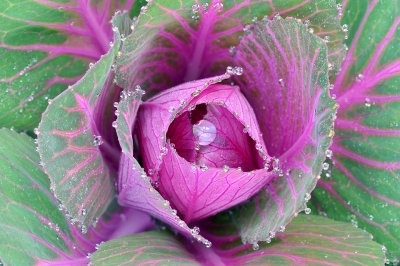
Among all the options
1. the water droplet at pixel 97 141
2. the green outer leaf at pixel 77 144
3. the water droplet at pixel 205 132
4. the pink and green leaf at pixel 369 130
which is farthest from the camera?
the pink and green leaf at pixel 369 130

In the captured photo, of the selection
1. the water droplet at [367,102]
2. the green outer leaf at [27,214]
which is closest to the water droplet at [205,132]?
the green outer leaf at [27,214]

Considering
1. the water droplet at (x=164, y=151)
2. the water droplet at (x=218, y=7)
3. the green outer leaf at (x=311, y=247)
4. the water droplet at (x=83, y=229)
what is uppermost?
the water droplet at (x=218, y=7)

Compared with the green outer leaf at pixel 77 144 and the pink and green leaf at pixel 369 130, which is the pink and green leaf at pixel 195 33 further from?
the pink and green leaf at pixel 369 130

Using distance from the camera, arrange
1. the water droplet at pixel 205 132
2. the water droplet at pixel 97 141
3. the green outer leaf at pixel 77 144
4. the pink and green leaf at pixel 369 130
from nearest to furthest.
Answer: the green outer leaf at pixel 77 144
the water droplet at pixel 205 132
the water droplet at pixel 97 141
the pink and green leaf at pixel 369 130

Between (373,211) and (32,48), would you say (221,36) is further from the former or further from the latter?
(373,211)

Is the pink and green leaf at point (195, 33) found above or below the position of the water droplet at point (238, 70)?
above

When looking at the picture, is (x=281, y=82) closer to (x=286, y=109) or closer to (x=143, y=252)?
(x=286, y=109)

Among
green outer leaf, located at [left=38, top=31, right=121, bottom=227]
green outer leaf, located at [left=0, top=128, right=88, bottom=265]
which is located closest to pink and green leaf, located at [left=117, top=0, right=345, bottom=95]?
green outer leaf, located at [left=38, top=31, right=121, bottom=227]

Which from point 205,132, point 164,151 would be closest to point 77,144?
point 164,151
